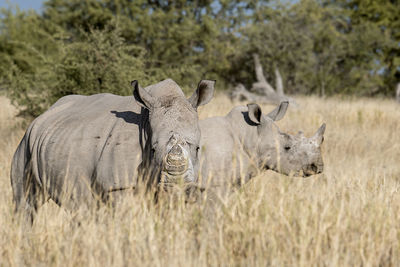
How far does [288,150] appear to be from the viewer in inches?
204

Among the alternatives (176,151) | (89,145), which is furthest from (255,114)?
(176,151)

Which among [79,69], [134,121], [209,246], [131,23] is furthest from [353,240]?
[131,23]

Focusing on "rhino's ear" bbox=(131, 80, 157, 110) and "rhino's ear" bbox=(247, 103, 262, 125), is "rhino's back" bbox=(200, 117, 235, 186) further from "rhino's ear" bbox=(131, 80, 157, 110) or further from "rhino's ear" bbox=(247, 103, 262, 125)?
"rhino's ear" bbox=(131, 80, 157, 110)

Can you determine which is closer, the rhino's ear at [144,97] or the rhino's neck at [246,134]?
the rhino's ear at [144,97]

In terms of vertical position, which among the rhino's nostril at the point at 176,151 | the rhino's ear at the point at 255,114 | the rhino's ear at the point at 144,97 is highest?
the rhino's ear at the point at 144,97

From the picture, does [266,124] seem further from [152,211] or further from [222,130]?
[152,211]

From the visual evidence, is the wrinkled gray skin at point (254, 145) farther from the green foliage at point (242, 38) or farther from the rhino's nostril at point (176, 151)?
the green foliage at point (242, 38)

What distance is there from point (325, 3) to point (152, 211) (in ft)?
104

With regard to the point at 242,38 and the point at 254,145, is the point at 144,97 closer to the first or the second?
the point at 254,145

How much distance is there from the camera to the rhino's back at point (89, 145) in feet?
11.3

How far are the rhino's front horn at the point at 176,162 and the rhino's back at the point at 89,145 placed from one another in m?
0.29

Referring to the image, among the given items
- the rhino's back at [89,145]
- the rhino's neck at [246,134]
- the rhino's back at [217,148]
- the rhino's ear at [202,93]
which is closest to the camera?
the rhino's back at [89,145]

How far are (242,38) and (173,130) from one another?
22.1 metres

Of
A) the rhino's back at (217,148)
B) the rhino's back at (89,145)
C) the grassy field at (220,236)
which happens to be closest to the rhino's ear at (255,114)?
the rhino's back at (217,148)
